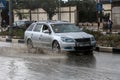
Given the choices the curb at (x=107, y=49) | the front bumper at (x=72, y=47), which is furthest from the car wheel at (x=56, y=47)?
the curb at (x=107, y=49)

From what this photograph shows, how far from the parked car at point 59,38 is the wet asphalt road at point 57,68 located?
0.48 meters

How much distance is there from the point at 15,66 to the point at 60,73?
234 cm

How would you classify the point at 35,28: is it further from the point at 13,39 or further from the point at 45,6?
the point at 45,6

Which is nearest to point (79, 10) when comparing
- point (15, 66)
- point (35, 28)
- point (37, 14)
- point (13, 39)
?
point (37, 14)

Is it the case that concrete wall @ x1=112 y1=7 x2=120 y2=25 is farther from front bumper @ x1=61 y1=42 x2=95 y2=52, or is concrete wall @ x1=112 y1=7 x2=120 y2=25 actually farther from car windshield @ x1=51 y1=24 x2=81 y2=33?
front bumper @ x1=61 y1=42 x2=95 y2=52

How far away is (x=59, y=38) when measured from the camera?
17.2 metres

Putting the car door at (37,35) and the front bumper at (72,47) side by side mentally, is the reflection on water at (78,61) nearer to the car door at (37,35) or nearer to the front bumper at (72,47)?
the front bumper at (72,47)

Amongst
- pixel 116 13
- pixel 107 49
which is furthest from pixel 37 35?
pixel 116 13

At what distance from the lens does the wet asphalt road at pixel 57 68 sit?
11.0 m

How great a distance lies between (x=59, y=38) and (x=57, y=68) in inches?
178

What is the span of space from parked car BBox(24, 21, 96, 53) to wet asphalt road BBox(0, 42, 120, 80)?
0.48 meters

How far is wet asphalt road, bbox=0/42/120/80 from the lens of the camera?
11031 millimetres

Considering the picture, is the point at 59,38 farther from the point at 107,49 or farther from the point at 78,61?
the point at 107,49

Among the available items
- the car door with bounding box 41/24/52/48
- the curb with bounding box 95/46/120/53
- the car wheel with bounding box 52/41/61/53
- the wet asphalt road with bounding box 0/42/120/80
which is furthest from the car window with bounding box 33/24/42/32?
the curb with bounding box 95/46/120/53
